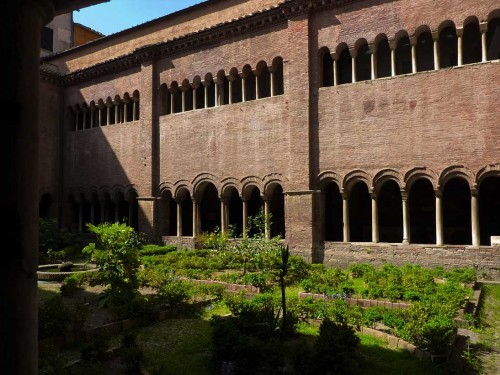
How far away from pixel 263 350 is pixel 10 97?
15.6 feet

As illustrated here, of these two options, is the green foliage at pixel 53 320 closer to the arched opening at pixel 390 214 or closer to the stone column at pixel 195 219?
the stone column at pixel 195 219

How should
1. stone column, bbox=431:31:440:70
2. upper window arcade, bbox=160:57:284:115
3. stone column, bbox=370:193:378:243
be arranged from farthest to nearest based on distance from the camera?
upper window arcade, bbox=160:57:284:115, stone column, bbox=370:193:378:243, stone column, bbox=431:31:440:70

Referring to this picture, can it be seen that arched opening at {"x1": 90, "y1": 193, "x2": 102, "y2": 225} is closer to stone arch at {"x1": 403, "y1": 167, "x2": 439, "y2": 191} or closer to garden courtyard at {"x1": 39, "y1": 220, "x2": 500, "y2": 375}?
garden courtyard at {"x1": 39, "y1": 220, "x2": 500, "y2": 375}

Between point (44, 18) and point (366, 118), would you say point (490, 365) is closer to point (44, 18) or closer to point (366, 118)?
point (44, 18)

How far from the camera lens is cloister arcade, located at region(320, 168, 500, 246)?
1520 centimetres

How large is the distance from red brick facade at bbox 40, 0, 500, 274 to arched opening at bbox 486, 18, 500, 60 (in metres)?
0.05

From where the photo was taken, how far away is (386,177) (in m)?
15.9

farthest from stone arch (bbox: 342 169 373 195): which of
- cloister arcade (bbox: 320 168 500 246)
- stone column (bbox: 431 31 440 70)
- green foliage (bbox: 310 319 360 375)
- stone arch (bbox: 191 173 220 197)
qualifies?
green foliage (bbox: 310 319 360 375)

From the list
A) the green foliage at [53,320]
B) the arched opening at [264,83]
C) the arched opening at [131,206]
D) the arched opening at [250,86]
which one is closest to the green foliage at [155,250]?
the arched opening at [131,206]

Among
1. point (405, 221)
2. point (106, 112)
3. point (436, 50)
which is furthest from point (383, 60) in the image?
point (106, 112)

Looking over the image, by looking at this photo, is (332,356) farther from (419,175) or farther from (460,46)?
(460,46)

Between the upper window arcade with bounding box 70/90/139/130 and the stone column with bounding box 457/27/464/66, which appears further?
the upper window arcade with bounding box 70/90/139/130

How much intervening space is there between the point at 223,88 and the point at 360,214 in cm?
886

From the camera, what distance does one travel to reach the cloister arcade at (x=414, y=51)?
15401 mm
